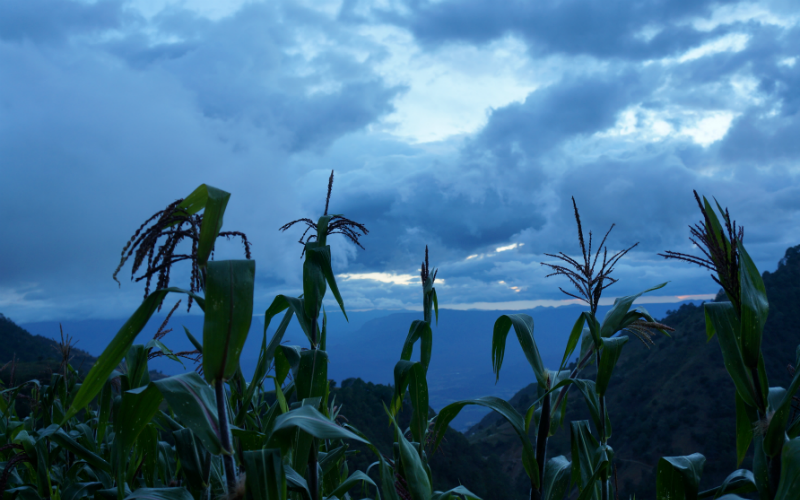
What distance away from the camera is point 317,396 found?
179 cm

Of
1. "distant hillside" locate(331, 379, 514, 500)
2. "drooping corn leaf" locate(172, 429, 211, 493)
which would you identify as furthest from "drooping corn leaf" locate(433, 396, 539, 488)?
"distant hillside" locate(331, 379, 514, 500)

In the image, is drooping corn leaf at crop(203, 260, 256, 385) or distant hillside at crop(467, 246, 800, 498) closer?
drooping corn leaf at crop(203, 260, 256, 385)

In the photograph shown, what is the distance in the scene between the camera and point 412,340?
2371 mm

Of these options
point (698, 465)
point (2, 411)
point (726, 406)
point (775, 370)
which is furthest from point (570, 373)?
point (726, 406)

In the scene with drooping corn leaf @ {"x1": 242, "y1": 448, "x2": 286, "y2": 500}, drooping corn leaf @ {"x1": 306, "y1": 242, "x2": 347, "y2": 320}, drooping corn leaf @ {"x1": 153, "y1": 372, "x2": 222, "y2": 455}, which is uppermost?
drooping corn leaf @ {"x1": 306, "y1": 242, "x2": 347, "y2": 320}

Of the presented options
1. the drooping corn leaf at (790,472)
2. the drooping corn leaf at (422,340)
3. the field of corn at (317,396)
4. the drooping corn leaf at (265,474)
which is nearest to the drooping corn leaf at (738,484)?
the field of corn at (317,396)

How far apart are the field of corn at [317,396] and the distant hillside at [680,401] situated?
731 inches

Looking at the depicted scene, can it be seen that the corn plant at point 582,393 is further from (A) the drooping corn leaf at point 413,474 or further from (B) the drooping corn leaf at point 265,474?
(B) the drooping corn leaf at point 265,474

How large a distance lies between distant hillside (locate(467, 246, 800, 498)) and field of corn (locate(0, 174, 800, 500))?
1857 centimetres

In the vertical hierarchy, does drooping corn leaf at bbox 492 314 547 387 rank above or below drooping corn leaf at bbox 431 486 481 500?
above

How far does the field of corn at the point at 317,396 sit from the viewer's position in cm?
117

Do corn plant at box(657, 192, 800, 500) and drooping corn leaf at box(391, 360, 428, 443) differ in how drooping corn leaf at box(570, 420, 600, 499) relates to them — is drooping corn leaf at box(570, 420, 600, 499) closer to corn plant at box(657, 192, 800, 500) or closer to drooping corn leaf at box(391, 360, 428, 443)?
corn plant at box(657, 192, 800, 500)

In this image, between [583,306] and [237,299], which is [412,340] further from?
[237,299]

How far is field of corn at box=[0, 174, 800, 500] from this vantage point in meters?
1.17
